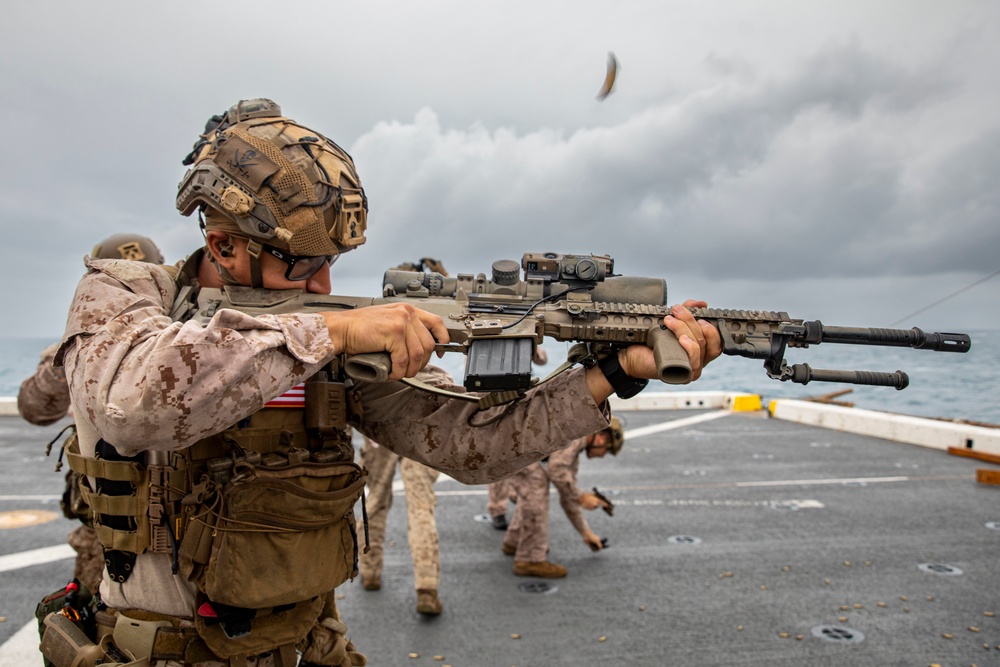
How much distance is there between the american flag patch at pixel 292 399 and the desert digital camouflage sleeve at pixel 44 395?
216cm

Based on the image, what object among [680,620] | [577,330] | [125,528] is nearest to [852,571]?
[680,620]

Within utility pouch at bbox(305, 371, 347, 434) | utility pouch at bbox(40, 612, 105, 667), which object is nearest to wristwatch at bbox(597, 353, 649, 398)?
utility pouch at bbox(305, 371, 347, 434)

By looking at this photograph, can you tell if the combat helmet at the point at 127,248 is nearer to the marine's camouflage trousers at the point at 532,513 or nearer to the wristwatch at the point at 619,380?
the marine's camouflage trousers at the point at 532,513

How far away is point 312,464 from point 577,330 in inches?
36.8

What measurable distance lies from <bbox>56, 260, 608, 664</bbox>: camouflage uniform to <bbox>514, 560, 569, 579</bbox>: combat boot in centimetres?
331

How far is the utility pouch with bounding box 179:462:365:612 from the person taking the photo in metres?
1.97

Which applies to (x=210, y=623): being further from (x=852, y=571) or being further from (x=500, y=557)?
(x=852, y=571)

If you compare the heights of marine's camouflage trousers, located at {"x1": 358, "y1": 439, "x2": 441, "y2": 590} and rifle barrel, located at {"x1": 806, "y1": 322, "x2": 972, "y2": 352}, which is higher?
rifle barrel, located at {"x1": 806, "y1": 322, "x2": 972, "y2": 352}

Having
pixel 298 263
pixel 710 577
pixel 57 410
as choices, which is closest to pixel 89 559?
pixel 57 410

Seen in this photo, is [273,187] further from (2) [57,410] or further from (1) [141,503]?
(2) [57,410]

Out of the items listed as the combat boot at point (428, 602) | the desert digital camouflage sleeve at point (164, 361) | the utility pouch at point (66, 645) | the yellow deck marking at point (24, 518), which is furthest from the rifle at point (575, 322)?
the yellow deck marking at point (24, 518)

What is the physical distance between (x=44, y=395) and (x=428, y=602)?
8.53 feet

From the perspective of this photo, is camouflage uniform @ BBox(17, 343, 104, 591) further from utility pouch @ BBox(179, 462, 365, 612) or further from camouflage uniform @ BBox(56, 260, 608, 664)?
utility pouch @ BBox(179, 462, 365, 612)

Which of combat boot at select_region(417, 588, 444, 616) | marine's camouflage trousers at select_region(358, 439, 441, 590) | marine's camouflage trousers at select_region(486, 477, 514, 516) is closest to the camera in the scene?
combat boot at select_region(417, 588, 444, 616)
